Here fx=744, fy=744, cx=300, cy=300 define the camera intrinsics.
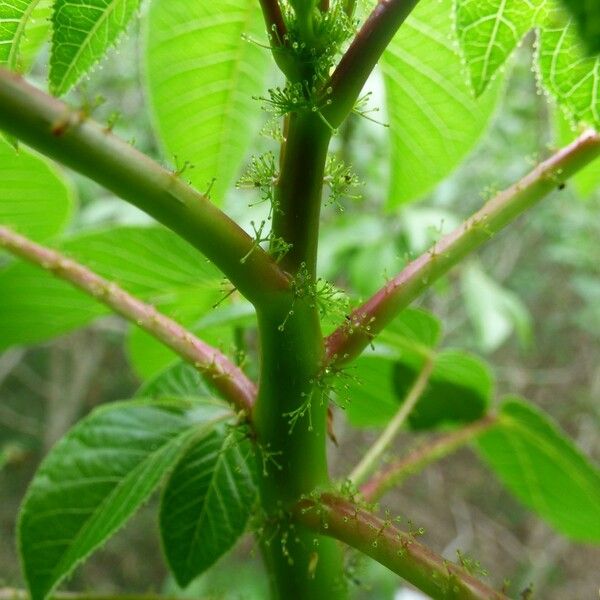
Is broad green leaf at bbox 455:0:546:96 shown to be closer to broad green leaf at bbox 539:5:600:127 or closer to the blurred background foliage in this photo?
broad green leaf at bbox 539:5:600:127

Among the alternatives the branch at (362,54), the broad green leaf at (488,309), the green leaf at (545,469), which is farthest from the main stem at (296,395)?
the broad green leaf at (488,309)

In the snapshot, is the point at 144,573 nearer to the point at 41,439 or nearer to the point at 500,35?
the point at 41,439

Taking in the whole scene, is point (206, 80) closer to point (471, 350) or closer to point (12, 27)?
point (12, 27)

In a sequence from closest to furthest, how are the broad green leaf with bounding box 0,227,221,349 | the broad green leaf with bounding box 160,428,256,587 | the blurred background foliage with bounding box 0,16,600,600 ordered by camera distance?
1. the broad green leaf with bounding box 160,428,256,587
2. the broad green leaf with bounding box 0,227,221,349
3. the blurred background foliage with bounding box 0,16,600,600

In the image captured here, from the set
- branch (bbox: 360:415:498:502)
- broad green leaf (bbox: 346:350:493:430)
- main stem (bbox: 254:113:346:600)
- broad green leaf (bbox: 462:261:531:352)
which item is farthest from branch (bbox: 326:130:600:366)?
broad green leaf (bbox: 462:261:531:352)

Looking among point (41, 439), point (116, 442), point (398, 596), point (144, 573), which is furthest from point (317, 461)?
point (144, 573)

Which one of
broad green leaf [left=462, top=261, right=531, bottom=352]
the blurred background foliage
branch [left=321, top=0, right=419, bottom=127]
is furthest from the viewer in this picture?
the blurred background foliage
